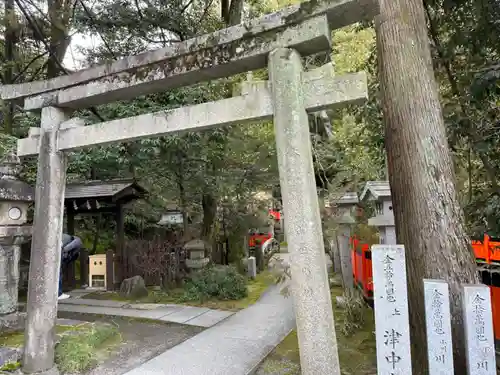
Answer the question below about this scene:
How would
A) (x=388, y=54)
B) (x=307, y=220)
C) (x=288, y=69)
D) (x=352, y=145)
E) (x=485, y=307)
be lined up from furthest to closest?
1. (x=352, y=145)
2. (x=388, y=54)
3. (x=288, y=69)
4. (x=307, y=220)
5. (x=485, y=307)

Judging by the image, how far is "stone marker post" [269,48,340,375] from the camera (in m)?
3.22

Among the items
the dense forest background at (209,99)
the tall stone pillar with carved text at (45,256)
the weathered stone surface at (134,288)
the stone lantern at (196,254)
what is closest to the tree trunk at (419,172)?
the dense forest background at (209,99)

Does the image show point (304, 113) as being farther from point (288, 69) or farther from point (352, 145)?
point (352, 145)

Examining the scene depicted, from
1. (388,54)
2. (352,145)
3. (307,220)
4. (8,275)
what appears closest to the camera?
(307,220)

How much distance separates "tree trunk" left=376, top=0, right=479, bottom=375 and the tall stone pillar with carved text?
415 centimetres

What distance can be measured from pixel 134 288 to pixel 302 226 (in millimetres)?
7368

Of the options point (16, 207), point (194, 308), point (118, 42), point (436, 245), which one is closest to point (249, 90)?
point (436, 245)

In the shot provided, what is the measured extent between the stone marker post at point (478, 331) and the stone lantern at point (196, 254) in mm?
7859

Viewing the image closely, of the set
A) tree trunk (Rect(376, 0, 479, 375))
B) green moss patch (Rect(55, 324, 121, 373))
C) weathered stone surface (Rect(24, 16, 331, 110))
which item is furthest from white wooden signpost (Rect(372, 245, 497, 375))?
green moss patch (Rect(55, 324, 121, 373))

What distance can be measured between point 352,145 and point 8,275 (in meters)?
11.2

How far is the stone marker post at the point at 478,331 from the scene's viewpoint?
9.32 ft

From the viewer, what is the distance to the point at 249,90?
3.74 metres

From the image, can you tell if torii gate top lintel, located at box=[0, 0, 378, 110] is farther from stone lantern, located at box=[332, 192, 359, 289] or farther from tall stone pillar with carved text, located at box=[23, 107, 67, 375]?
stone lantern, located at box=[332, 192, 359, 289]

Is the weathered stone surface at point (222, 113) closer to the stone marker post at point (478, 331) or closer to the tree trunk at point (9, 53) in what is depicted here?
the stone marker post at point (478, 331)
